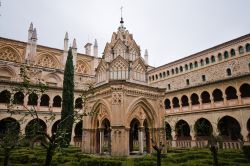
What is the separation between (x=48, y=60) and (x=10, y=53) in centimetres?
683

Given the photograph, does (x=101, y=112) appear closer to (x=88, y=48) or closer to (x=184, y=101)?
(x=184, y=101)

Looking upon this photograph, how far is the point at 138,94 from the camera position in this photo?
1731 centimetres

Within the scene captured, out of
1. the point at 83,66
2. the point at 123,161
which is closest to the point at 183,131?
the point at 83,66

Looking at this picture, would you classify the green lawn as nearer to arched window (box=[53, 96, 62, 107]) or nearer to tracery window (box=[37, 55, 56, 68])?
arched window (box=[53, 96, 62, 107])

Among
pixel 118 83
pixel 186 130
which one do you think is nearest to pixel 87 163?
pixel 118 83

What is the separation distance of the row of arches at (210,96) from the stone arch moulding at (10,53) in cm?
2848

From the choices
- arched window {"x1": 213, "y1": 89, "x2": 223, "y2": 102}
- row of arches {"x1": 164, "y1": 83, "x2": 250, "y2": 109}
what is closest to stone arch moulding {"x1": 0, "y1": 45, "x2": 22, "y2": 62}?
row of arches {"x1": 164, "y1": 83, "x2": 250, "y2": 109}

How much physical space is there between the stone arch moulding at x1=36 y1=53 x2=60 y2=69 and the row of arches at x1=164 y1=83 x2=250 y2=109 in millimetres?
23226

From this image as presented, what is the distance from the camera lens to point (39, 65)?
131ft

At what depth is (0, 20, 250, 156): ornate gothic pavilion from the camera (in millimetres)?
16953

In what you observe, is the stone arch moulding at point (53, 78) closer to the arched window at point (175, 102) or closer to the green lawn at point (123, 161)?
the arched window at point (175, 102)

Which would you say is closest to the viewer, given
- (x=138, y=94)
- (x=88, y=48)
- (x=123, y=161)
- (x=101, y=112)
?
(x=123, y=161)

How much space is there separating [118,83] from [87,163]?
20.0 feet

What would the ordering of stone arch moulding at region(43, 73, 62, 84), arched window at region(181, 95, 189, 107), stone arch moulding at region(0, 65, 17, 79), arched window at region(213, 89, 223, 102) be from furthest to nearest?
stone arch moulding at region(43, 73, 62, 84) < arched window at region(181, 95, 189, 107) < stone arch moulding at region(0, 65, 17, 79) < arched window at region(213, 89, 223, 102)
